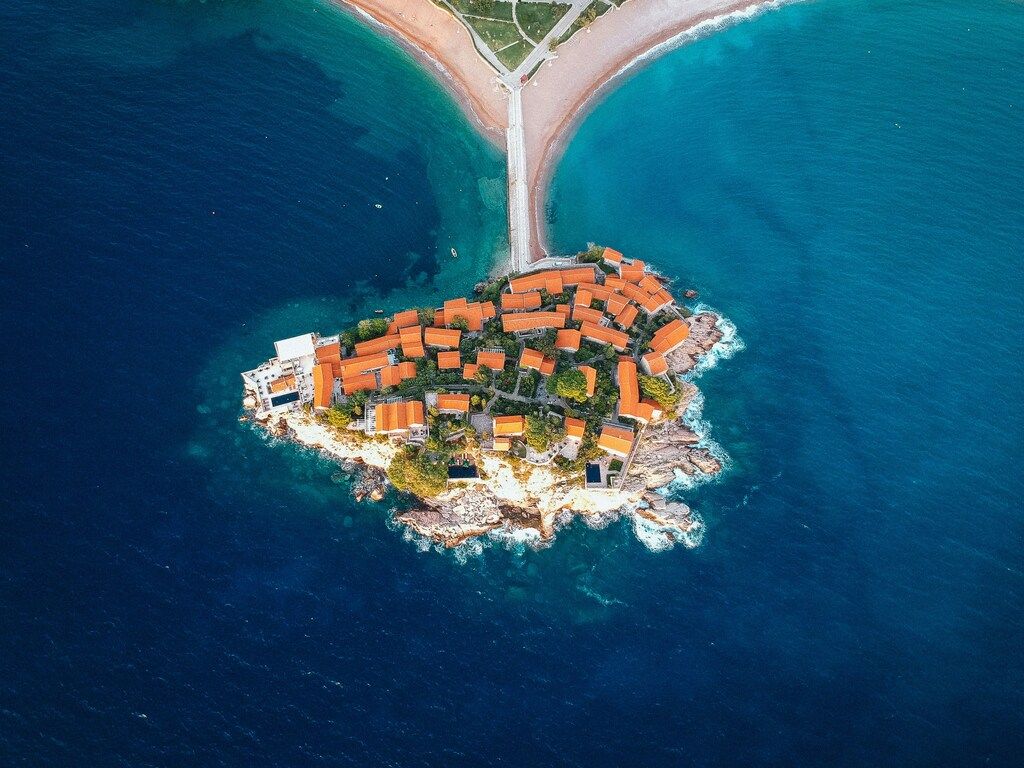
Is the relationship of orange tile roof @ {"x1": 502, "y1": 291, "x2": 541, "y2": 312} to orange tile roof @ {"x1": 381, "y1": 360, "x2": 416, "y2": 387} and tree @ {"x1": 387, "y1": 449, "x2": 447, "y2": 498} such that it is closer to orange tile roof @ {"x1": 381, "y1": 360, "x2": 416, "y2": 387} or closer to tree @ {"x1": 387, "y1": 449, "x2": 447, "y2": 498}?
orange tile roof @ {"x1": 381, "y1": 360, "x2": 416, "y2": 387}

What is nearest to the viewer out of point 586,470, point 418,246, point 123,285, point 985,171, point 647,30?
point 586,470

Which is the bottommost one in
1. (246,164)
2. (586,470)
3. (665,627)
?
(665,627)

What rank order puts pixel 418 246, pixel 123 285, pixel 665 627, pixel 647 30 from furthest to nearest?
pixel 647 30 < pixel 418 246 < pixel 123 285 < pixel 665 627

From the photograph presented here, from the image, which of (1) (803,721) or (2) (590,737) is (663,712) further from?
(1) (803,721)

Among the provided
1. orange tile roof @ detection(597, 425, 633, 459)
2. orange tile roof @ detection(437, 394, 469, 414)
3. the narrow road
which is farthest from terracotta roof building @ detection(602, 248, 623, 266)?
orange tile roof @ detection(437, 394, 469, 414)

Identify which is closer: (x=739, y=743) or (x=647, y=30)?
(x=739, y=743)

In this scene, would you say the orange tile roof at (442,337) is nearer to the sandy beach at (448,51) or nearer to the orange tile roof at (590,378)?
the orange tile roof at (590,378)

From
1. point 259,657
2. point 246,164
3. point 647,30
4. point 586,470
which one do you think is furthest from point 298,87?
point 259,657

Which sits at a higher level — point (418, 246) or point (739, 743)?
point (418, 246)
